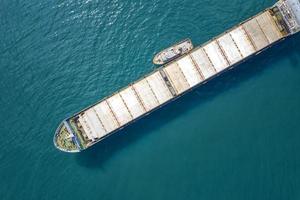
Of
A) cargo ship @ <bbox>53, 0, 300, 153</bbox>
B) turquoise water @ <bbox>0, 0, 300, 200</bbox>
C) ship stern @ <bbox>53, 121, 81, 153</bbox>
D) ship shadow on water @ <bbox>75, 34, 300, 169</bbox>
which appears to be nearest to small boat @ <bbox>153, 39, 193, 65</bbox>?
cargo ship @ <bbox>53, 0, 300, 153</bbox>

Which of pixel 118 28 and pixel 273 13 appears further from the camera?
pixel 118 28

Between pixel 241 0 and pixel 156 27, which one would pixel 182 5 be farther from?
pixel 241 0

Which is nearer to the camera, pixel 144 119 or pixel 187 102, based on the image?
pixel 187 102

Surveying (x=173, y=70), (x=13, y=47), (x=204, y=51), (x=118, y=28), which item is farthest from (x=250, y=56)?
(x=13, y=47)

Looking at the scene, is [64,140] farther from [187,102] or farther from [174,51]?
[174,51]

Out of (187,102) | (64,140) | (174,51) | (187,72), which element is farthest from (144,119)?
(64,140)

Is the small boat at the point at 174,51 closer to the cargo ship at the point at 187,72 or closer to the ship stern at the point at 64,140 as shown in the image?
the cargo ship at the point at 187,72
